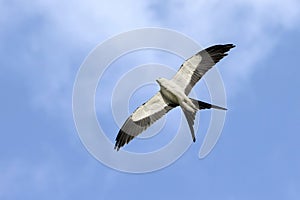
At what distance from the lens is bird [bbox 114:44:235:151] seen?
2548 cm

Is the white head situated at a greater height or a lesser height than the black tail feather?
greater

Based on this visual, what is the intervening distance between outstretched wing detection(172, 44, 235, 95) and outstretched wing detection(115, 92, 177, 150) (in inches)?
47.8

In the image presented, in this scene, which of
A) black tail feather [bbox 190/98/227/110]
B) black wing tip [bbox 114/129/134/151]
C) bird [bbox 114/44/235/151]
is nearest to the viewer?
black tail feather [bbox 190/98/227/110]

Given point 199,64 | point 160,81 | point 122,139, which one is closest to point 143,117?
point 122,139

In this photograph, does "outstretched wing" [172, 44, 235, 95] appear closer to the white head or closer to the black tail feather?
the white head

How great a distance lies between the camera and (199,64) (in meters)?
27.1

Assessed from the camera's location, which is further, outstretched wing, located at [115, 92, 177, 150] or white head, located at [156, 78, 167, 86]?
outstretched wing, located at [115, 92, 177, 150]

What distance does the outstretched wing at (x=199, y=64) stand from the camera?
2664 cm

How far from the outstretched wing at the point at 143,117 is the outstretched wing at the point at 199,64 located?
→ 3.99 ft

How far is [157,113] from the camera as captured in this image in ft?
86.5

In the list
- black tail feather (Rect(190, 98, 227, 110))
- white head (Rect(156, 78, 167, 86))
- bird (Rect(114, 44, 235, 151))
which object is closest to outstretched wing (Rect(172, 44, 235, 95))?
bird (Rect(114, 44, 235, 151))

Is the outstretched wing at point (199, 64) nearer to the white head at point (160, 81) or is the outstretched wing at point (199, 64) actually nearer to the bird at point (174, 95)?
the bird at point (174, 95)

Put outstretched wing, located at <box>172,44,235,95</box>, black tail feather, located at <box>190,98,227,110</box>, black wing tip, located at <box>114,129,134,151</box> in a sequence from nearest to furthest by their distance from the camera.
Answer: black tail feather, located at <box>190,98,227,110</box>
black wing tip, located at <box>114,129,134,151</box>
outstretched wing, located at <box>172,44,235,95</box>

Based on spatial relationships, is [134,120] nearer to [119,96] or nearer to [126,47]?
[119,96]
